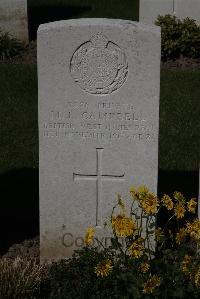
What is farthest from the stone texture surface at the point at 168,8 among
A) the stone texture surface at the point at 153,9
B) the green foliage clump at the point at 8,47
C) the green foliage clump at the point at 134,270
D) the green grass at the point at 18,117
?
the green foliage clump at the point at 134,270

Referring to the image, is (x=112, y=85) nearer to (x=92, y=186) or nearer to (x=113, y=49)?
(x=113, y=49)

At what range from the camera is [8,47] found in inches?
499

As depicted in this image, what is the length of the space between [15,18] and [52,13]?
2979 mm

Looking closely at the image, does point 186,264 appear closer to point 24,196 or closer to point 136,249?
point 136,249

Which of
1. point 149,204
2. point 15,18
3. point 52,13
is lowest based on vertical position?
point 149,204

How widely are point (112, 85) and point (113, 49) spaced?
11.5 inches

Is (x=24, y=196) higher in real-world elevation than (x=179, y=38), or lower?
lower

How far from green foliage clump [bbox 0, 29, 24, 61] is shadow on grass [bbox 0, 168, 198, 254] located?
451 cm

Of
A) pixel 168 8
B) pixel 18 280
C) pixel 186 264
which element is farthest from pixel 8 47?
pixel 186 264

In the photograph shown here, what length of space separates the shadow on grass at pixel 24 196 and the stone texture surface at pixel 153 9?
541 cm

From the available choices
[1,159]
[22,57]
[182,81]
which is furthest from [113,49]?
[22,57]

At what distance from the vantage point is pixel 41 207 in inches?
253

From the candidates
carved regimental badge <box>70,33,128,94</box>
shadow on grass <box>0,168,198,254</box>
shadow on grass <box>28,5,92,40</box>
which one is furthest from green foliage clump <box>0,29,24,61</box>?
carved regimental badge <box>70,33,128,94</box>

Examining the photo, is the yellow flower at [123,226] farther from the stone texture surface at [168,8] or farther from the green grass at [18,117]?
the stone texture surface at [168,8]
